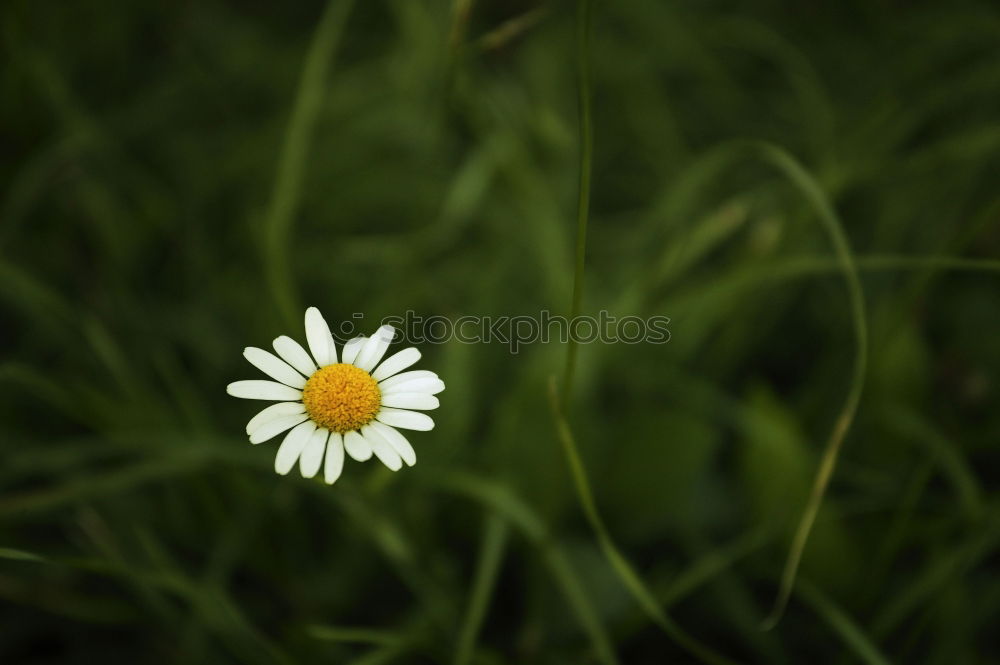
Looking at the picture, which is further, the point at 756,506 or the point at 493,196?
the point at 493,196

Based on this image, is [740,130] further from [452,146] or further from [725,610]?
[725,610]

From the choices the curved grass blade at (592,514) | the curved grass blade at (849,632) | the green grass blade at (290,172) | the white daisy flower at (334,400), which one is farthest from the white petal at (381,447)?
the curved grass blade at (849,632)

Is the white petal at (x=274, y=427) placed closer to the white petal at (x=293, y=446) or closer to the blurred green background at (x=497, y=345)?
the white petal at (x=293, y=446)

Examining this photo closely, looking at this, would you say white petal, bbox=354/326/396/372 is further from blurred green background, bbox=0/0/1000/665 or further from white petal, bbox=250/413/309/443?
blurred green background, bbox=0/0/1000/665

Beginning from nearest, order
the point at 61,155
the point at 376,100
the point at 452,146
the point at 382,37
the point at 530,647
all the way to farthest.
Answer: the point at 530,647
the point at 61,155
the point at 376,100
the point at 452,146
the point at 382,37

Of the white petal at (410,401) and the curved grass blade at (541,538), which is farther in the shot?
the curved grass blade at (541,538)

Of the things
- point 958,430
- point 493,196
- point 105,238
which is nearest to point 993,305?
point 958,430

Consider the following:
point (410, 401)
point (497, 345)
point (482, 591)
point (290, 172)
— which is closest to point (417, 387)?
point (410, 401)

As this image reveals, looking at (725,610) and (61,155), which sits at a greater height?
(61,155)
